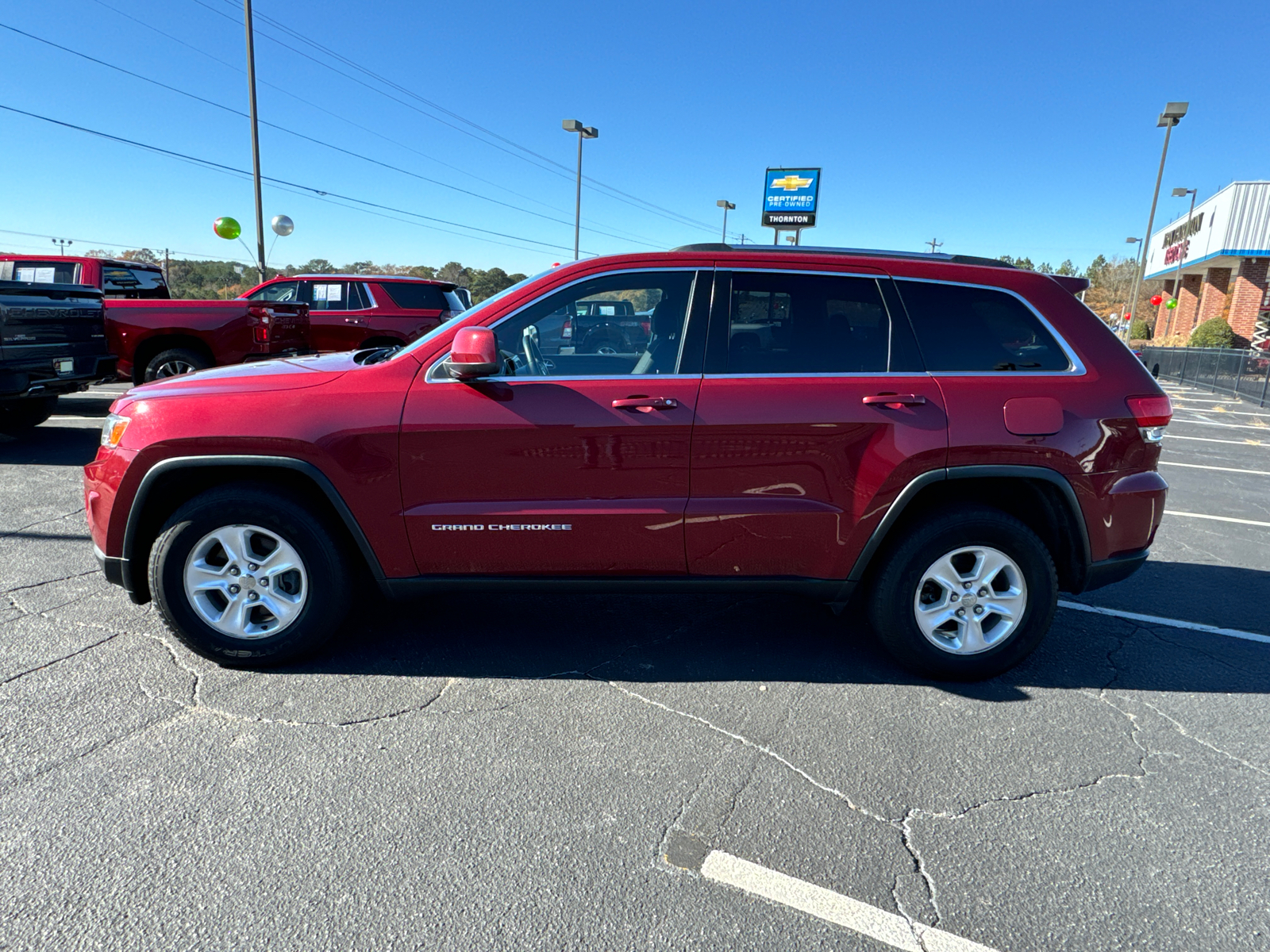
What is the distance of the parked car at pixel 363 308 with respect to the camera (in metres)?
12.0

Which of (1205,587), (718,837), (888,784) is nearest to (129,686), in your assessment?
(718,837)

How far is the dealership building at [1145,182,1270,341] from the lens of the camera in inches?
1176

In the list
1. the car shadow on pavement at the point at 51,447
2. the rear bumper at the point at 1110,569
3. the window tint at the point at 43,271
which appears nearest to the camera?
the rear bumper at the point at 1110,569

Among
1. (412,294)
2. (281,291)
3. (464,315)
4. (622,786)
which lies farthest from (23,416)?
(622,786)

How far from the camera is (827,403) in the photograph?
333 centimetres

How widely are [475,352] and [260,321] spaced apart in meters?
7.99

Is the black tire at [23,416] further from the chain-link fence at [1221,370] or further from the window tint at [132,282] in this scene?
the chain-link fence at [1221,370]

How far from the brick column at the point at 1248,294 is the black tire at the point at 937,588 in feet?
120

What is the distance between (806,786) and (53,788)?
8.39 feet

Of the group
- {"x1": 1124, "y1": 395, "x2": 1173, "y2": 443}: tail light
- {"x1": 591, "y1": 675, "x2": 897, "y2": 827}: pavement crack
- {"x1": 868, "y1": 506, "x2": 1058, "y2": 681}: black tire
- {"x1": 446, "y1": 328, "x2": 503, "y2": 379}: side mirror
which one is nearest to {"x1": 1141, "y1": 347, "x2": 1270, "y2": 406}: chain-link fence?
{"x1": 1124, "y1": 395, "x2": 1173, "y2": 443}: tail light

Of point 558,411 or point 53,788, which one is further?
point 558,411

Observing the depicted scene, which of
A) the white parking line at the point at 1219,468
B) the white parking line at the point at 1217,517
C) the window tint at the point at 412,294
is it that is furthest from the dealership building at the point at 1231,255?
the window tint at the point at 412,294

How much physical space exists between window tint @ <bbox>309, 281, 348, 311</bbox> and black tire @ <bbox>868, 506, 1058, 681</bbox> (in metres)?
10.7

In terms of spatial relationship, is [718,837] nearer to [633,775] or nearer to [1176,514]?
[633,775]
